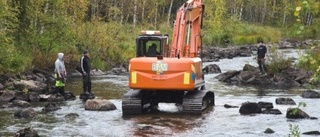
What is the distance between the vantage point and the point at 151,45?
67.0 feet

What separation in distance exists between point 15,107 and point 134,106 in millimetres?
4694

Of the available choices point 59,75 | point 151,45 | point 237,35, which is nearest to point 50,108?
point 59,75

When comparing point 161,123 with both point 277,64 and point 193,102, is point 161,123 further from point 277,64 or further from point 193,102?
point 277,64

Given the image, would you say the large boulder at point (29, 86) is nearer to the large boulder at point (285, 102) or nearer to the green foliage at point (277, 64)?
the large boulder at point (285, 102)

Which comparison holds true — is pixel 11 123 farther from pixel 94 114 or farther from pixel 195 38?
pixel 195 38

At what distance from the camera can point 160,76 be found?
716 inches

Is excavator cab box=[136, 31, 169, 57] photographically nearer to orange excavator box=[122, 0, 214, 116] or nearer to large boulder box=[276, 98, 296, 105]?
orange excavator box=[122, 0, 214, 116]

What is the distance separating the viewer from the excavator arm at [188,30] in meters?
20.8

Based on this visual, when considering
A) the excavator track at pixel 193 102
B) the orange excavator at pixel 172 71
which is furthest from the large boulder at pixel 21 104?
the excavator track at pixel 193 102

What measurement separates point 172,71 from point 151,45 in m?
2.53

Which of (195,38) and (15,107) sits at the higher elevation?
(195,38)

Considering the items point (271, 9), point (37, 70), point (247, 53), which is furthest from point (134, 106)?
point (271, 9)

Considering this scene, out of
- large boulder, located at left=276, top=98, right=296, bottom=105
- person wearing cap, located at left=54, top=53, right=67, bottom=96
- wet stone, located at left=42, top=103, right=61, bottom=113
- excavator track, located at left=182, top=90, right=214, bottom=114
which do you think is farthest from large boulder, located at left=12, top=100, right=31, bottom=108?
large boulder, located at left=276, top=98, right=296, bottom=105

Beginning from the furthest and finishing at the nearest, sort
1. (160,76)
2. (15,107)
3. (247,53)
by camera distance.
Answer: (247,53), (15,107), (160,76)
